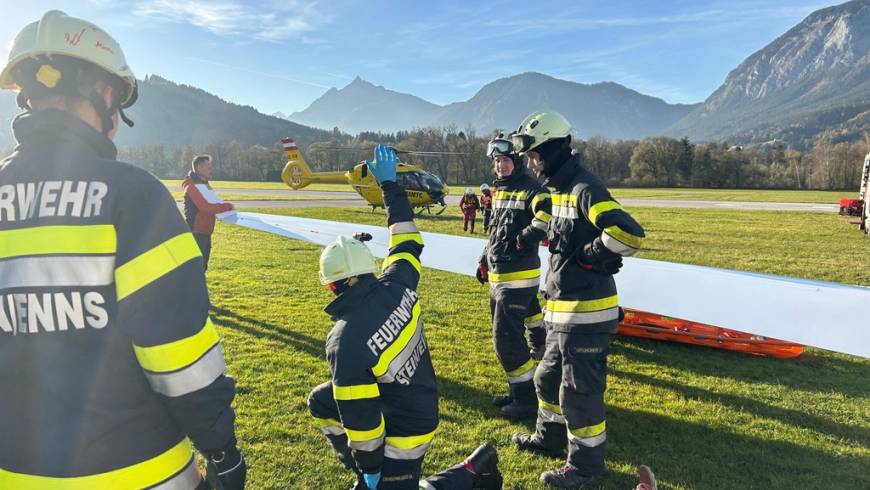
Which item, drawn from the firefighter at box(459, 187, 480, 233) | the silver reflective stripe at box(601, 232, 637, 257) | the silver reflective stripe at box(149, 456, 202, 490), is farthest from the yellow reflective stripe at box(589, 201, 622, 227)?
the firefighter at box(459, 187, 480, 233)

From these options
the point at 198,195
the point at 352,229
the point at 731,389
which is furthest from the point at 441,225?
the point at 731,389

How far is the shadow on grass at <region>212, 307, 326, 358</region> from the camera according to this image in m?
6.78

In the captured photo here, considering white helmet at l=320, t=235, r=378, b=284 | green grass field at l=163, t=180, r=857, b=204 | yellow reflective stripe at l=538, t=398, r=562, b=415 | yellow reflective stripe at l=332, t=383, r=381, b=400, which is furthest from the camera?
green grass field at l=163, t=180, r=857, b=204

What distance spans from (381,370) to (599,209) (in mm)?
2005

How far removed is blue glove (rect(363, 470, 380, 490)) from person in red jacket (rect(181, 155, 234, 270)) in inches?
236

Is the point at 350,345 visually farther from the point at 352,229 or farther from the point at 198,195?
the point at 352,229

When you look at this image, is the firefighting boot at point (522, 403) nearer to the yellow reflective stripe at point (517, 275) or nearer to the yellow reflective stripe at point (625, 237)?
the yellow reflective stripe at point (517, 275)

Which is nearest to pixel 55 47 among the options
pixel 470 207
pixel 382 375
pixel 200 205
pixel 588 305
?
pixel 382 375

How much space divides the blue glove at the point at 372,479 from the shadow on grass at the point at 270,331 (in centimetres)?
376

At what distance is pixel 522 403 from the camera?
193 inches

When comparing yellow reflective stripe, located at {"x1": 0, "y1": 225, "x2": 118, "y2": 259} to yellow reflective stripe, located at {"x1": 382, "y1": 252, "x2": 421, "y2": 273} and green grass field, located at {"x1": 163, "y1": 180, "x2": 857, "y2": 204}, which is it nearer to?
yellow reflective stripe, located at {"x1": 382, "y1": 252, "x2": 421, "y2": 273}

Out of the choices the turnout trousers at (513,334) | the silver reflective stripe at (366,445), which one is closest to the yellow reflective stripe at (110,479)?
the silver reflective stripe at (366,445)

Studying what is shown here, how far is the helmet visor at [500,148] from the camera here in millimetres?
5137

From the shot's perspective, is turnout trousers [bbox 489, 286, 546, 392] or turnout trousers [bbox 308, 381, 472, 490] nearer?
turnout trousers [bbox 308, 381, 472, 490]
